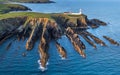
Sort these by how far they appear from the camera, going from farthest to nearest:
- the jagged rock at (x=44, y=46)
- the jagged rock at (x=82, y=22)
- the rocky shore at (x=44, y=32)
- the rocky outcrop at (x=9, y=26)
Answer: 1. the jagged rock at (x=82, y=22)
2. the rocky outcrop at (x=9, y=26)
3. the rocky shore at (x=44, y=32)
4. the jagged rock at (x=44, y=46)

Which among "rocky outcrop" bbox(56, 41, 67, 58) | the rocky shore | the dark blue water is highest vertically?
the rocky shore

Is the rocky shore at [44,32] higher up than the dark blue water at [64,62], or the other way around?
the rocky shore at [44,32]

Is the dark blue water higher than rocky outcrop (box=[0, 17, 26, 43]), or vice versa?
rocky outcrop (box=[0, 17, 26, 43])

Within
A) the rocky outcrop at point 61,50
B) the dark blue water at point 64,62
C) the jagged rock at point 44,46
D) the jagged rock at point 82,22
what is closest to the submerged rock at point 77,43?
the dark blue water at point 64,62

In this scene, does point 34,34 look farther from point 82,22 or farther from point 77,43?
point 82,22

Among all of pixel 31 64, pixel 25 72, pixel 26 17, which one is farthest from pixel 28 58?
pixel 26 17

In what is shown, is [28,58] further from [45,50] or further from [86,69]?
[86,69]

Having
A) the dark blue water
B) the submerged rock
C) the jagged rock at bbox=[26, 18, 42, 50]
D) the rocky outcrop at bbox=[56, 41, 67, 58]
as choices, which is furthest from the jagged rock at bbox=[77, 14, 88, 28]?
the rocky outcrop at bbox=[56, 41, 67, 58]

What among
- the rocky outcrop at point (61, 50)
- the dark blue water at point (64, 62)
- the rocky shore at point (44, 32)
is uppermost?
the rocky shore at point (44, 32)

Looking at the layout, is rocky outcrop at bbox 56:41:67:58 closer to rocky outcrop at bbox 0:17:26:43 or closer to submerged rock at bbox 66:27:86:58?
submerged rock at bbox 66:27:86:58

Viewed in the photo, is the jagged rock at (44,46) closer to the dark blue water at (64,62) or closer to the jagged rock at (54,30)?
the dark blue water at (64,62)

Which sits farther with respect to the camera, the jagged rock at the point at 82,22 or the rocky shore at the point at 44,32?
the jagged rock at the point at 82,22

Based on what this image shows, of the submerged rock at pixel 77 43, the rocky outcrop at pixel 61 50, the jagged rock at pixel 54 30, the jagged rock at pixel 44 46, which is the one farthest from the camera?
the jagged rock at pixel 54 30

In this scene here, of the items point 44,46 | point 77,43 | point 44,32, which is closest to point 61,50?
point 44,46
